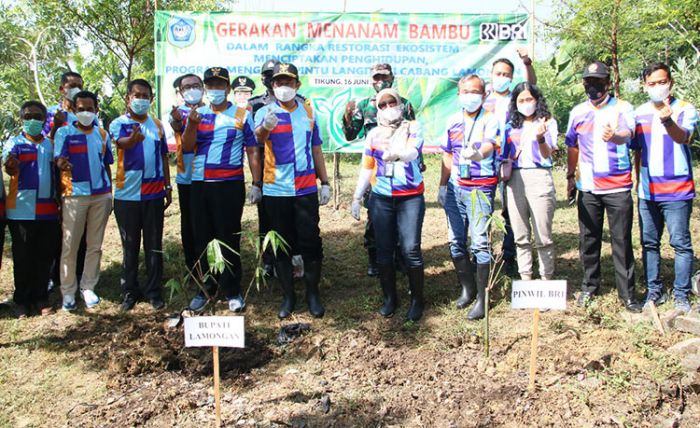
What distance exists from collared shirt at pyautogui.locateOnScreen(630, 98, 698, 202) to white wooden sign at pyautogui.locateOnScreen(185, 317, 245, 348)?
11.4 feet

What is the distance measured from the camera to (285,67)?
4.71 metres

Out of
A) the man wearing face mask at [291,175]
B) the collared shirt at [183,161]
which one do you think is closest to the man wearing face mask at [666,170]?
the man wearing face mask at [291,175]

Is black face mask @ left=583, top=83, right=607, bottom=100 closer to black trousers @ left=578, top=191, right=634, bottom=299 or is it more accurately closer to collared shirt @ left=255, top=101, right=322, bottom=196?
black trousers @ left=578, top=191, right=634, bottom=299

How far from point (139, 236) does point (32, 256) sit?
93 cm

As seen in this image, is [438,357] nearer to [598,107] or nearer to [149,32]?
[598,107]

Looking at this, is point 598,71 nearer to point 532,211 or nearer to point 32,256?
point 532,211

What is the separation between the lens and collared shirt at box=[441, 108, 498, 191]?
184 inches

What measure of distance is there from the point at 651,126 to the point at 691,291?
142 cm

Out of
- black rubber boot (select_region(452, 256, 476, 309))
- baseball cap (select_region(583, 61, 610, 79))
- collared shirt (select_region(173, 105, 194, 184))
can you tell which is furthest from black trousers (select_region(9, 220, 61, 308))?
baseball cap (select_region(583, 61, 610, 79))

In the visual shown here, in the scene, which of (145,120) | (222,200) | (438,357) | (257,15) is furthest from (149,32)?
(438,357)

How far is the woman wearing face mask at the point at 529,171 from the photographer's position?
479 cm

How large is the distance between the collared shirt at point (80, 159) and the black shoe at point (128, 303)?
0.96 metres

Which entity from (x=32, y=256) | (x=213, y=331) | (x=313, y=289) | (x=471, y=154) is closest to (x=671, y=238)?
(x=471, y=154)

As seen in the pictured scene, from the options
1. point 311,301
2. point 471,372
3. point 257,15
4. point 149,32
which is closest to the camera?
point 471,372
